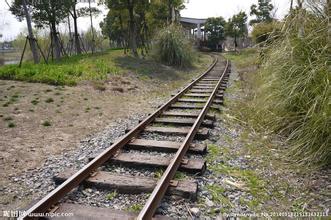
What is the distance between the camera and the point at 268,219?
255 cm

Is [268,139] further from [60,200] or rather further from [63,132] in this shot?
[63,132]

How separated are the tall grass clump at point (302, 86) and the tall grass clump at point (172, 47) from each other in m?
9.07

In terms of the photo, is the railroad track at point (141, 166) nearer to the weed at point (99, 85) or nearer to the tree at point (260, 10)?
the weed at point (99, 85)

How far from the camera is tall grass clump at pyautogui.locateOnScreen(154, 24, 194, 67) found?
13898 mm

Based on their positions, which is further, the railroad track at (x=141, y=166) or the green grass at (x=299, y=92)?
the green grass at (x=299, y=92)

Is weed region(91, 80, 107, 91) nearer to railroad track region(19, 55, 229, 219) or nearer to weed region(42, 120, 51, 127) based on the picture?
weed region(42, 120, 51, 127)

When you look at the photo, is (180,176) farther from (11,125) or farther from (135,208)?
(11,125)

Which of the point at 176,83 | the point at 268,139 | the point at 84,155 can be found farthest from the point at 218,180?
the point at 176,83

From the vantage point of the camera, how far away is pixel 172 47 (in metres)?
14.4

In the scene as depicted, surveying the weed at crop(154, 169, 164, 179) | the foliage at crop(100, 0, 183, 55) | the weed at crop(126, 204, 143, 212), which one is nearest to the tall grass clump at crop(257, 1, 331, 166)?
the weed at crop(154, 169, 164, 179)

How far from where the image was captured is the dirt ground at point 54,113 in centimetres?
408

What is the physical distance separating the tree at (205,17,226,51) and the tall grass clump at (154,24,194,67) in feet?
87.4

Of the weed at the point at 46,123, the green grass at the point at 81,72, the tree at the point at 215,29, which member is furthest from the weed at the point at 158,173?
the tree at the point at 215,29

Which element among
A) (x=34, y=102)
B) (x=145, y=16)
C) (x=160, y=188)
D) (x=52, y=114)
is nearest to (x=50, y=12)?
(x=145, y=16)
